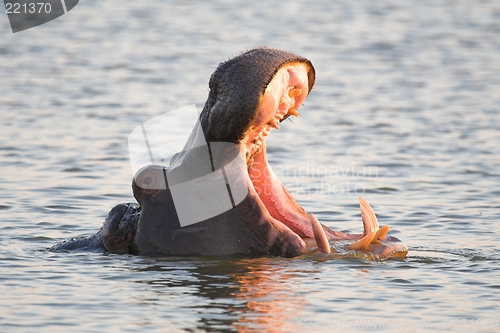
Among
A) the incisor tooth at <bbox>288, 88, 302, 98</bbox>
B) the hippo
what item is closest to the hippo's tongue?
the hippo

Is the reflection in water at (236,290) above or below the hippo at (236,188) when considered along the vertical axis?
below

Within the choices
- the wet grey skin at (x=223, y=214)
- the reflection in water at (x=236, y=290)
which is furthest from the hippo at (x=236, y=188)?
the reflection in water at (x=236, y=290)

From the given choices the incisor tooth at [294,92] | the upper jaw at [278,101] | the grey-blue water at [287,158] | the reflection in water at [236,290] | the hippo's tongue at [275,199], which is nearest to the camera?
the reflection in water at [236,290]

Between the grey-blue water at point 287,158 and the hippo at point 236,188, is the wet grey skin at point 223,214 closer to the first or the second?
the hippo at point 236,188

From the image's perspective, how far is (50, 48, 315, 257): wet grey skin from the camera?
22.7 ft

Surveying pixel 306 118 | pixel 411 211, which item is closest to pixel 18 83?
pixel 306 118

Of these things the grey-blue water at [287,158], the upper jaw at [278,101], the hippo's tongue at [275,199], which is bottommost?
the grey-blue water at [287,158]

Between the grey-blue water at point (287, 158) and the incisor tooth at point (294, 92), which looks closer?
the grey-blue water at point (287, 158)

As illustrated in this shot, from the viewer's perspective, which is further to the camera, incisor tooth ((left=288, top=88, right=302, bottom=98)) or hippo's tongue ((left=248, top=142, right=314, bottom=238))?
hippo's tongue ((left=248, top=142, right=314, bottom=238))

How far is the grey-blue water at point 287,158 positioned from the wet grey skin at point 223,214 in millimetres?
177

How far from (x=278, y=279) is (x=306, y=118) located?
766 centimetres

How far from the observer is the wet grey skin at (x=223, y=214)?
22.7 ft

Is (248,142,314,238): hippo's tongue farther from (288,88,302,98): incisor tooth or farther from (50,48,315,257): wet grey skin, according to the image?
(288,88,302,98): incisor tooth

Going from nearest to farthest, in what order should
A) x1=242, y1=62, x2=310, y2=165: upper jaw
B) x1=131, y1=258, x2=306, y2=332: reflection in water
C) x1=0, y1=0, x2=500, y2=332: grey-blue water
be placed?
x1=131, y1=258, x2=306, y2=332: reflection in water, x1=0, y1=0, x2=500, y2=332: grey-blue water, x1=242, y1=62, x2=310, y2=165: upper jaw
